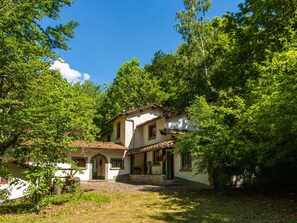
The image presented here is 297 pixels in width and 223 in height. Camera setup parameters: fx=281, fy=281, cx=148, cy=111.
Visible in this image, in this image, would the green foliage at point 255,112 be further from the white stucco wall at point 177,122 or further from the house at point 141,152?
the white stucco wall at point 177,122

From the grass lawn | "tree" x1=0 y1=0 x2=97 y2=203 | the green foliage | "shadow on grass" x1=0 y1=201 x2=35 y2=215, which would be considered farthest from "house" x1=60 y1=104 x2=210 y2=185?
"tree" x1=0 y1=0 x2=97 y2=203

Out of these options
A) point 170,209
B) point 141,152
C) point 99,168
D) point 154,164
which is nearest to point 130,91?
point 99,168

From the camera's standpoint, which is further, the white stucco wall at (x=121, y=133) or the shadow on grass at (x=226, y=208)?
the white stucco wall at (x=121, y=133)

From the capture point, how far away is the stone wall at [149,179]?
870 inches

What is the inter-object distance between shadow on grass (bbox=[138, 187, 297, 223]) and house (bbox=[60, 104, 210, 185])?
20.6 feet

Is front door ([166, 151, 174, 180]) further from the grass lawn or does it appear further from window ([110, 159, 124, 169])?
the grass lawn

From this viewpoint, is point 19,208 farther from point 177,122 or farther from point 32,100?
point 177,122

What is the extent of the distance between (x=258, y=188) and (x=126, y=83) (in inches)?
1139

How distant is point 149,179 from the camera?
24.2 meters

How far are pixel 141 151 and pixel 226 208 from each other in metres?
14.6

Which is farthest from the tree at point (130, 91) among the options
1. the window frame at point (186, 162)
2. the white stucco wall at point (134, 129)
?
the window frame at point (186, 162)

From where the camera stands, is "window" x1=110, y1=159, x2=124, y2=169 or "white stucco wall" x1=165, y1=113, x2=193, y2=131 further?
"window" x1=110, y1=159, x2=124, y2=169

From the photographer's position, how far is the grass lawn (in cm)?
1056

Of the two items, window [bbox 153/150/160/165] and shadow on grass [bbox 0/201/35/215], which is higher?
window [bbox 153/150/160/165]
